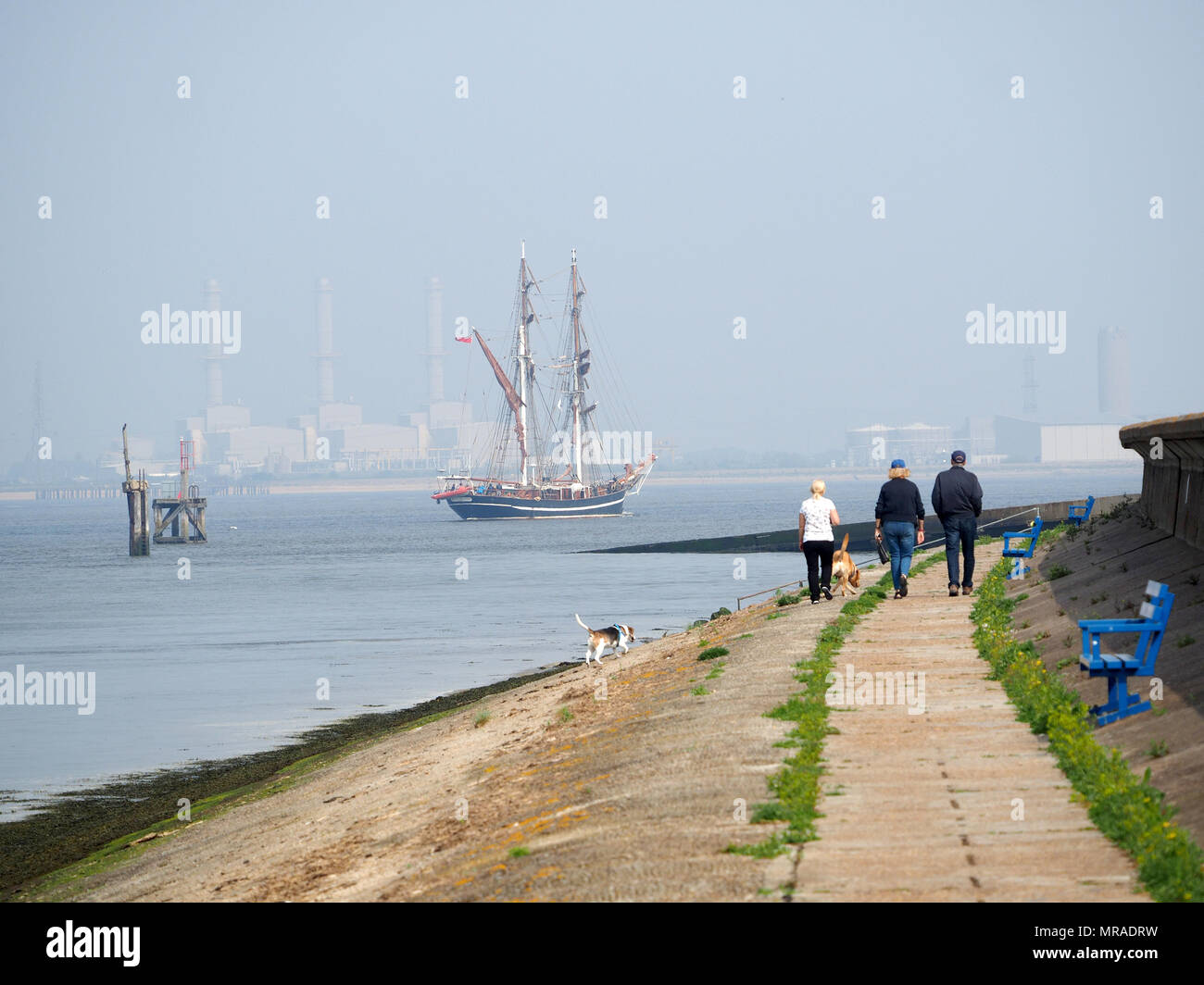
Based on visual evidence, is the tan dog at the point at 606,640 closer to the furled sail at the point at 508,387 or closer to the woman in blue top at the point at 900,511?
the woman in blue top at the point at 900,511

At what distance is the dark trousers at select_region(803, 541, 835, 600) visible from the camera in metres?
18.7

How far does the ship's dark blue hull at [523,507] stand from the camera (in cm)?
15900

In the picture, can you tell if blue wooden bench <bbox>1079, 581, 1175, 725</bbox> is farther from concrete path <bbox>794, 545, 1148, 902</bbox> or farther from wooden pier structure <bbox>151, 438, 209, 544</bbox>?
wooden pier structure <bbox>151, 438, 209, 544</bbox>

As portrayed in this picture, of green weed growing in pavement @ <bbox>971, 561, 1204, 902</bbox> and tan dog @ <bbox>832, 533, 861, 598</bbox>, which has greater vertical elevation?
tan dog @ <bbox>832, 533, 861, 598</bbox>

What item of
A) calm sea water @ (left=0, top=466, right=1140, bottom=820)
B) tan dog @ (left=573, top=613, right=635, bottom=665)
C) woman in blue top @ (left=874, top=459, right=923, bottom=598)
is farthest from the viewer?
calm sea water @ (left=0, top=466, right=1140, bottom=820)

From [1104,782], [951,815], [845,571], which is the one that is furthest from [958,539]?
[951,815]

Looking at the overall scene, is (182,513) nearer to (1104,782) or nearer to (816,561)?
(816,561)

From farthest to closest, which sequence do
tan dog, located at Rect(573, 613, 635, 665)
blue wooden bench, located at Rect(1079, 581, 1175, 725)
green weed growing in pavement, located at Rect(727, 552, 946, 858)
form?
tan dog, located at Rect(573, 613, 635, 665)
blue wooden bench, located at Rect(1079, 581, 1175, 725)
green weed growing in pavement, located at Rect(727, 552, 946, 858)

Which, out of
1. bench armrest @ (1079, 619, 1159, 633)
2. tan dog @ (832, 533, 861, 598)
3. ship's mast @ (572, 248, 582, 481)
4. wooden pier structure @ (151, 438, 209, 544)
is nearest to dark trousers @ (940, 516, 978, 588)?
tan dog @ (832, 533, 861, 598)

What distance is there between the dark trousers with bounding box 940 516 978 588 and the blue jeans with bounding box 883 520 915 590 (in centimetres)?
46

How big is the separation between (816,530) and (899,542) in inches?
44.3

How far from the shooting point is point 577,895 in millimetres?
7219
